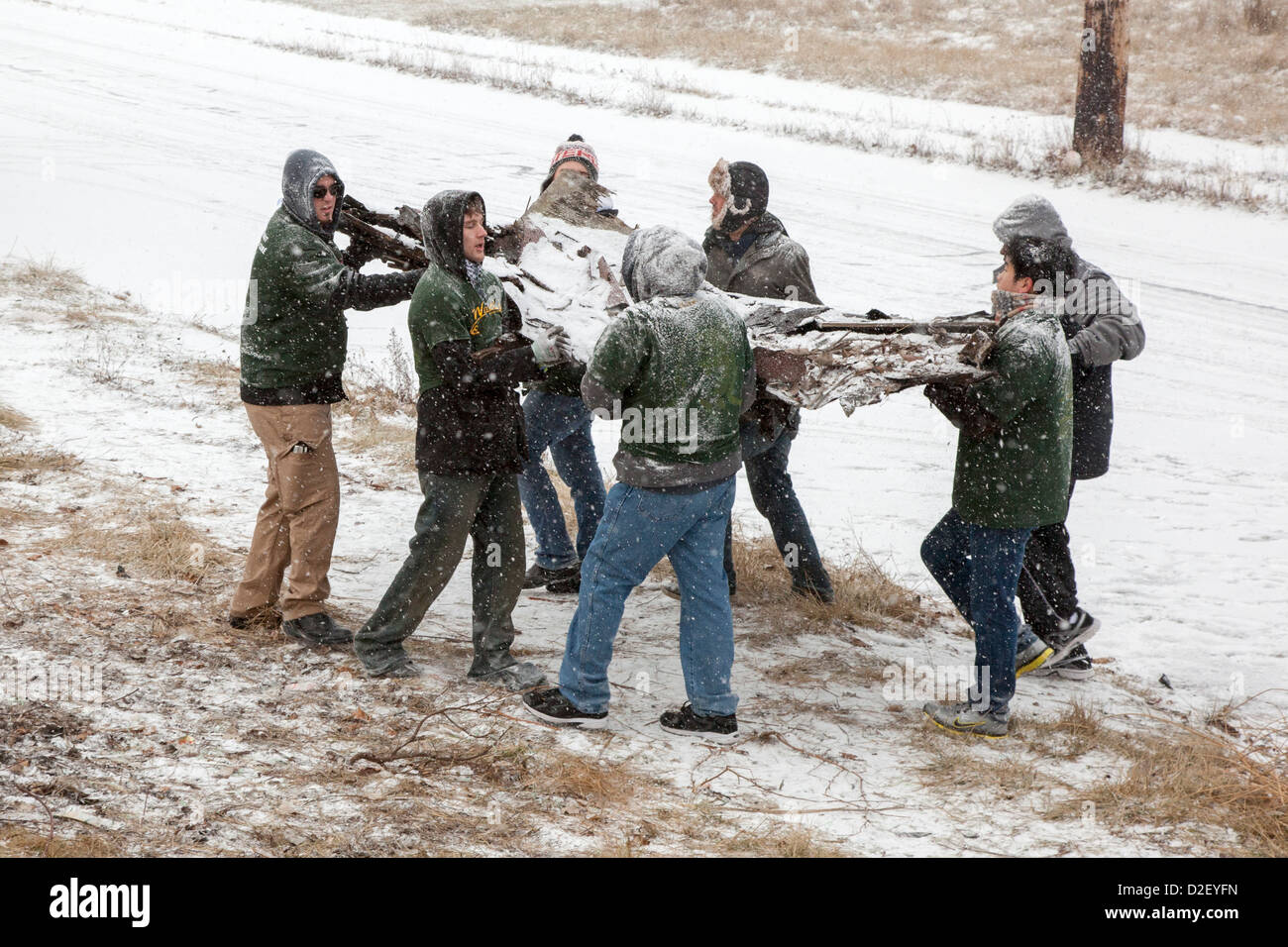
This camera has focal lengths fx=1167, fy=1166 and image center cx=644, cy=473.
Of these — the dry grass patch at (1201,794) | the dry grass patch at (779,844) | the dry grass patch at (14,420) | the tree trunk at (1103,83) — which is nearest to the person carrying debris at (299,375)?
the dry grass patch at (779,844)

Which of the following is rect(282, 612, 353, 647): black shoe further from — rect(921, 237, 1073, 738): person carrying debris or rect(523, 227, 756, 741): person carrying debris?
rect(921, 237, 1073, 738): person carrying debris

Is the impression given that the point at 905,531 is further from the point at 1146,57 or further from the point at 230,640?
the point at 1146,57

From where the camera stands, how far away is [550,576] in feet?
19.4

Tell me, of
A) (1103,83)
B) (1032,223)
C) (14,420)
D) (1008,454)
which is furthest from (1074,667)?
(1103,83)

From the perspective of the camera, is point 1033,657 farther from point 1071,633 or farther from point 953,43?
point 953,43

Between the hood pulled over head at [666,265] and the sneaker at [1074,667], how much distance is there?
2.54 meters

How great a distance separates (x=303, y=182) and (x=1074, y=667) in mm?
3900

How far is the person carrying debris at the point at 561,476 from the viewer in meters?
5.49

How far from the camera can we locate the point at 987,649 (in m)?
4.52

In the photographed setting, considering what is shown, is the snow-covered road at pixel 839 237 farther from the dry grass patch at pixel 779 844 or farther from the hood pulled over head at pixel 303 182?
the dry grass patch at pixel 779 844

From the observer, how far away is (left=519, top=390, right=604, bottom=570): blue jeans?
5.48 m

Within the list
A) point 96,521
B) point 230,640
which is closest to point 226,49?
point 96,521

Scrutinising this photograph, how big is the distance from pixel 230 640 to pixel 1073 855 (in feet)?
10.9
